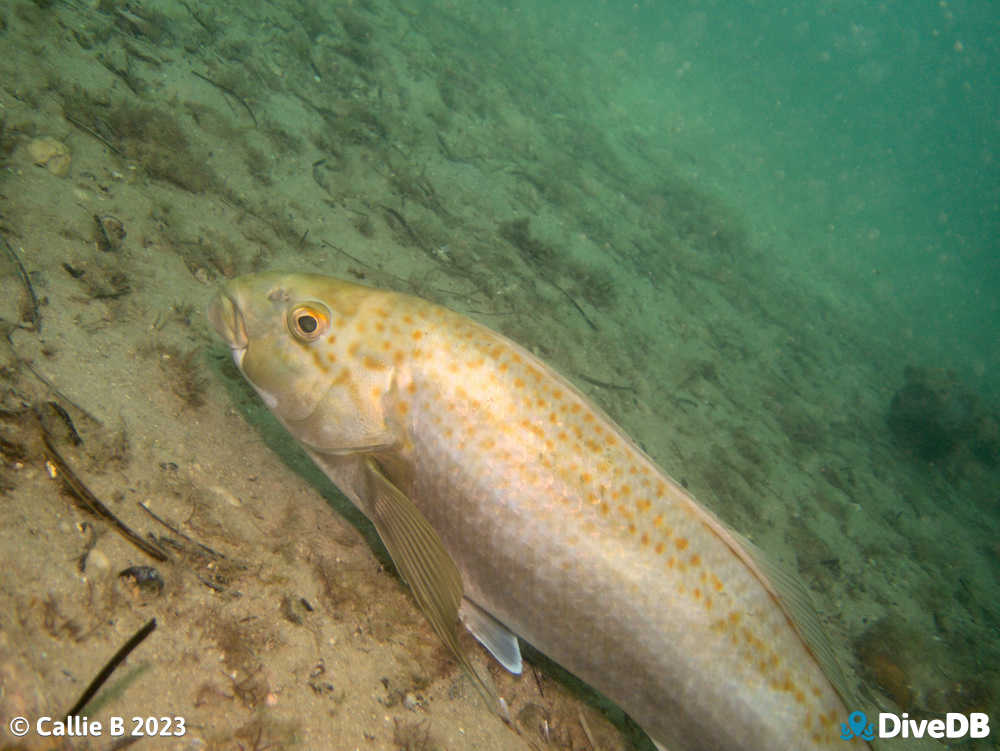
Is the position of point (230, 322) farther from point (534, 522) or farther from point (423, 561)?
point (534, 522)

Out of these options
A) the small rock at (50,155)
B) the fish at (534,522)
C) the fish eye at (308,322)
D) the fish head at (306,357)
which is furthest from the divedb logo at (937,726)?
the small rock at (50,155)

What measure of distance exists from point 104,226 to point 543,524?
13.6 ft

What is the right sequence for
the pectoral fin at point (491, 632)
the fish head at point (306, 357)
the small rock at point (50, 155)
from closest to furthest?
1. the fish head at point (306, 357)
2. the pectoral fin at point (491, 632)
3. the small rock at point (50, 155)

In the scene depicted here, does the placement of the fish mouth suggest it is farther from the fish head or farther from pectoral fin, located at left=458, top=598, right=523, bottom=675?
pectoral fin, located at left=458, top=598, right=523, bottom=675

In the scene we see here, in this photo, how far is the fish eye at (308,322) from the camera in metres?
2.41

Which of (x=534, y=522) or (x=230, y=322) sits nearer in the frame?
(x=534, y=522)

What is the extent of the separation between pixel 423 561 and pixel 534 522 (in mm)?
543

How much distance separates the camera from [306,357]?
7.88 ft

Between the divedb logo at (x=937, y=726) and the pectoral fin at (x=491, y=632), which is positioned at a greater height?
the pectoral fin at (x=491, y=632)

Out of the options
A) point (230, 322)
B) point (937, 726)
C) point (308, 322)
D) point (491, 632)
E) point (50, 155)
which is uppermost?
point (308, 322)

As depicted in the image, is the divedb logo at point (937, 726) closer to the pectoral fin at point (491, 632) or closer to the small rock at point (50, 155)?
the pectoral fin at point (491, 632)

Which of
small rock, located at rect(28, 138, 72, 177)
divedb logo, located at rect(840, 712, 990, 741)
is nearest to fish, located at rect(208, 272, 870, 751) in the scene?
small rock, located at rect(28, 138, 72, 177)

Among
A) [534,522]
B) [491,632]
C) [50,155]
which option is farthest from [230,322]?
[50,155]

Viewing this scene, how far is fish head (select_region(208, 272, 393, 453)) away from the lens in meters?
2.36
